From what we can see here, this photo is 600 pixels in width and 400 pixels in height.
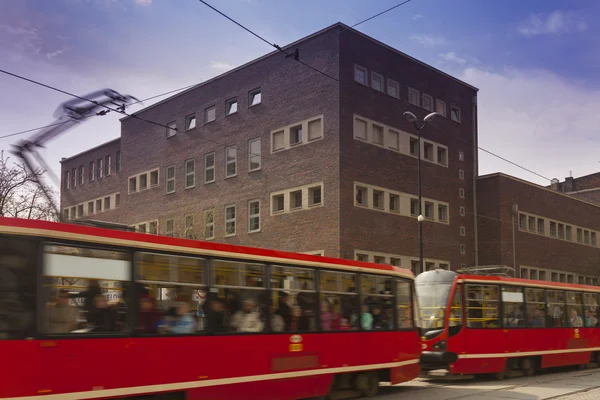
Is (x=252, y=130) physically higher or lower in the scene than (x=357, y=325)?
higher

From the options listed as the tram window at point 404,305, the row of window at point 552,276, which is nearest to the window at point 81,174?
the row of window at point 552,276

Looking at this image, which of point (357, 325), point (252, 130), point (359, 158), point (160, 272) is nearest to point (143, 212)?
point (252, 130)

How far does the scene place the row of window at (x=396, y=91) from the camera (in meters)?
37.6

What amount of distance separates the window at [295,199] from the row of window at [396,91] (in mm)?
6314

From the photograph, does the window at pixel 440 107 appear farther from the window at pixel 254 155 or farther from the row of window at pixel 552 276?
the row of window at pixel 552 276

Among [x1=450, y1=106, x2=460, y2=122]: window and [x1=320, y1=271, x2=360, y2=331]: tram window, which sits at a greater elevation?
[x1=450, y1=106, x2=460, y2=122]: window

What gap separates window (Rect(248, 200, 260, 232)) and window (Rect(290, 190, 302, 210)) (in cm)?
253

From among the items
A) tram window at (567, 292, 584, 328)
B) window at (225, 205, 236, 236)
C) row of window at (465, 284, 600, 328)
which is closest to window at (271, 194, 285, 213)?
window at (225, 205, 236, 236)

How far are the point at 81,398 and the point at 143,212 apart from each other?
129 feet

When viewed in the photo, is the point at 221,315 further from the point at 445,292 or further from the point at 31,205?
the point at 31,205

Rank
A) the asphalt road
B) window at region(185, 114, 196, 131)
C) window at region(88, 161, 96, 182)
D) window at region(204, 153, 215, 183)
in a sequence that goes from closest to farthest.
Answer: the asphalt road < window at region(204, 153, 215, 183) < window at region(185, 114, 196, 131) < window at region(88, 161, 96, 182)

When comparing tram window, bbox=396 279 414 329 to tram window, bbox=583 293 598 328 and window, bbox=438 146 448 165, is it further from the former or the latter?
window, bbox=438 146 448 165

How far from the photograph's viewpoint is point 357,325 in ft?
47.1

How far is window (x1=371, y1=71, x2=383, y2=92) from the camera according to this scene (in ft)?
126
